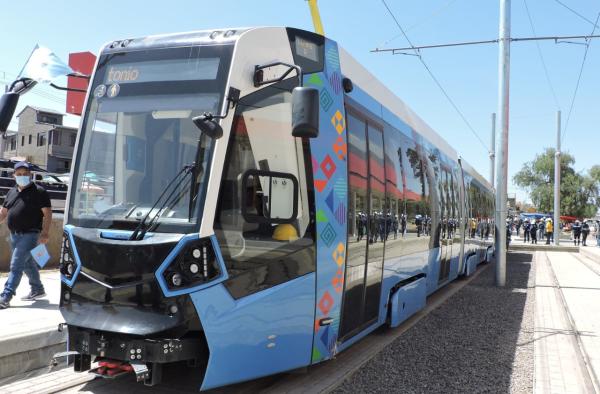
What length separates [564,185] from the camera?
66812 mm

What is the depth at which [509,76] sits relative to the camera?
13.0 metres

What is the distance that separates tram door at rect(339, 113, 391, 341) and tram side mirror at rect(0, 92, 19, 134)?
2981 mm

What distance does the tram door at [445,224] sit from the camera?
9875 millimetres

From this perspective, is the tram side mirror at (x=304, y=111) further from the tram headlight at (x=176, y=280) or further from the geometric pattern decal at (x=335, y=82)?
the tram headlight at (x=176, y=280)

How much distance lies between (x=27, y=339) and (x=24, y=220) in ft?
6.76

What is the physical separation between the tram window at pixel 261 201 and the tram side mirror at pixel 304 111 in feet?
1.49

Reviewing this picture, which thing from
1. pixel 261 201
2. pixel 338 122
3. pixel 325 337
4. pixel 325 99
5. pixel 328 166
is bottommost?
pixel 325 337

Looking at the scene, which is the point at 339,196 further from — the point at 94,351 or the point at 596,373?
the point at 596,373

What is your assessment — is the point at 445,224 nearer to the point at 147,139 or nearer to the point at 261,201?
the point at 261,201

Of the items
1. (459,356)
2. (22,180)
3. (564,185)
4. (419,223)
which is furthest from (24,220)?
(564,185)

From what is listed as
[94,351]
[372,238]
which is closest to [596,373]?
[372,238]

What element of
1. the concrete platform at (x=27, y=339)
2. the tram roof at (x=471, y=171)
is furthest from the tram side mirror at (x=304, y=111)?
the tram roof at (x=471, y=171)

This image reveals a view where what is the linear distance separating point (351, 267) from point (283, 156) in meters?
1.45

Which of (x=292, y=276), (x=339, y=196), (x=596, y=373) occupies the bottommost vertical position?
(x=596, y=373)
